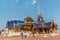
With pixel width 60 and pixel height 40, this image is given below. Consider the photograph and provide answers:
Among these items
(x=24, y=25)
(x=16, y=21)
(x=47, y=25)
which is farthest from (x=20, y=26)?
(x=47, y=25)

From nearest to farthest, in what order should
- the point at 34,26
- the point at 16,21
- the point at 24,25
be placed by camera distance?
the point at 34,26 < the point at 24,25 < the point at 16,21

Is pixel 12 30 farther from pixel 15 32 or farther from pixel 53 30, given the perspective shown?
pixel 53 30

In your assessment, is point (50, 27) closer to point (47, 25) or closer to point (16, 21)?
point (47, 25)

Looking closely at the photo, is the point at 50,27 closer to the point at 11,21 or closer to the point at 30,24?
the point at 30,24

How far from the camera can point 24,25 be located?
4369cm

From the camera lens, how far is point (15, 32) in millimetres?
41875

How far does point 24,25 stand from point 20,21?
600cm

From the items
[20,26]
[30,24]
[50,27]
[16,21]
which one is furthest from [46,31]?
[16,21]

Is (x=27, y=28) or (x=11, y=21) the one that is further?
(x=11, y=21)

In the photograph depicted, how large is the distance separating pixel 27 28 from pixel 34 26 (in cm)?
316

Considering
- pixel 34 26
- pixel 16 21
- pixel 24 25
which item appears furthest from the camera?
pixel 16 21

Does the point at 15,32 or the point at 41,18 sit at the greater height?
the point at 41,18

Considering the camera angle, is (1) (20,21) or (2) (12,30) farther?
(1) (20,21)

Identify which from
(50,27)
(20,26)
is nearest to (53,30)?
(50,27)
